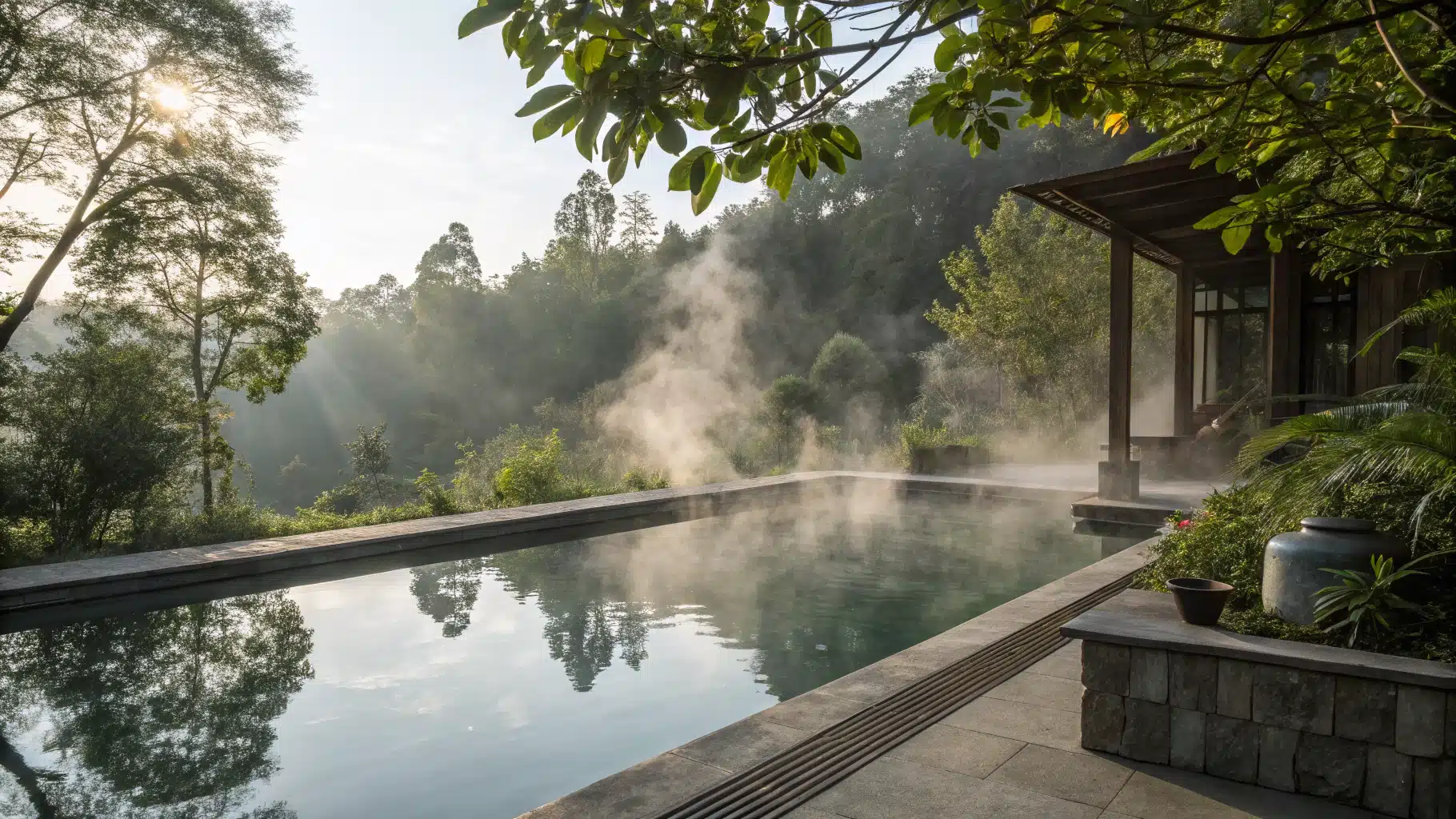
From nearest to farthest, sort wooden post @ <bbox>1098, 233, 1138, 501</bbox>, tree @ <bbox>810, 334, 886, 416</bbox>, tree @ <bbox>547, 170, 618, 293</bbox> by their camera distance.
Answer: wooden post @ <bbox>1098, 233, 1138, 501</bbox>
tree @ <bbox>810, 334, 886, 416</bbox>
tree @ <bbox>547, 170, 618, 293</bbox>

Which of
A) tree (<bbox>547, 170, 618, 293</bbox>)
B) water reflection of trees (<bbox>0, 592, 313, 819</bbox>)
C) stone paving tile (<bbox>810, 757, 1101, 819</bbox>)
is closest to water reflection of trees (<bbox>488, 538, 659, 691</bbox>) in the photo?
water reflection of trees (<bbox>0, 592, 313, 819</bbox>)

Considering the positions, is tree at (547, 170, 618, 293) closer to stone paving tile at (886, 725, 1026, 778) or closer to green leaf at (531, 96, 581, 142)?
stone paving tile at (886, 725, 1026, 778)

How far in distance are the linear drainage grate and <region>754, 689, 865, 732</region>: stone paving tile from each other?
0.05 m

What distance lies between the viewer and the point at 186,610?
5605mm

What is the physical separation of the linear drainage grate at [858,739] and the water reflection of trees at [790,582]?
37.8 inches

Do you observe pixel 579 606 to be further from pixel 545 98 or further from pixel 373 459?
pixel 373 459

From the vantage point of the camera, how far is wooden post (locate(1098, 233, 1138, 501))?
863 cm

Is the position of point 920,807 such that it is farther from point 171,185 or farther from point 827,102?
point 171,185

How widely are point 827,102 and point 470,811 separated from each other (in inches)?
110

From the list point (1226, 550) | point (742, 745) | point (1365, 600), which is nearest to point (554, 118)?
point (742, 745)

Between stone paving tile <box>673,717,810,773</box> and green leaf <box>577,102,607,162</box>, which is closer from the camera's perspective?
green leaf <box>577,102,607,162</box>

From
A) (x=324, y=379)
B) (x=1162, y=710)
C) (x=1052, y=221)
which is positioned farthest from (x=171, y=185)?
(x=324, y=379)

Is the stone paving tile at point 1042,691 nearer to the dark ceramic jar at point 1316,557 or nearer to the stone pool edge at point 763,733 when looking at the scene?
the stone pool edge at point 763,733

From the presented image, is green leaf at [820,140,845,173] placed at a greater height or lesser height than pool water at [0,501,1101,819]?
greater
